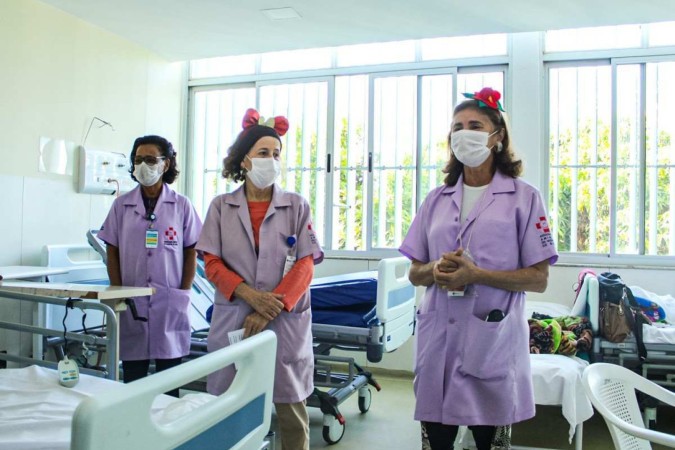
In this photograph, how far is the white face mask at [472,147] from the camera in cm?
164

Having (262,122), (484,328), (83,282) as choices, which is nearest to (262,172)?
(262,122)

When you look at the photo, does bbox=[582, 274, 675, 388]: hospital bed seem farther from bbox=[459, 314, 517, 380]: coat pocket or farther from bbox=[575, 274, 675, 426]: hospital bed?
bbox=[459, 314, 517, 380]: coat pocket

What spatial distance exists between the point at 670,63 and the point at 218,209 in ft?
11.9

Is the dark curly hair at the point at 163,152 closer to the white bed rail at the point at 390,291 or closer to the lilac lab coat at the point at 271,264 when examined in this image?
the lilac lab coat at the point at 271,264

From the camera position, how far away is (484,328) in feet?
4.92

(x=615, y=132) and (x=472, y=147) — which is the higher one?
(x=615, y=132)

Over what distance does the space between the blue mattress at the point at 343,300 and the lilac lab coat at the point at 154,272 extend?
87 cm

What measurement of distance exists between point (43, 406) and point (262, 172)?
957mm

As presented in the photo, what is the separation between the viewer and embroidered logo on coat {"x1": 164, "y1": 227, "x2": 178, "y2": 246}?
2.40 meters

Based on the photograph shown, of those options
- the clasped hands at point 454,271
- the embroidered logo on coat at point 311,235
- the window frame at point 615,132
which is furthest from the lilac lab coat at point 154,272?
the window frame at point 615,132

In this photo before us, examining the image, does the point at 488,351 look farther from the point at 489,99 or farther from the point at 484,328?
the point at 489,99

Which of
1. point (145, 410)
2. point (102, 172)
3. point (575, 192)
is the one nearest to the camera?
point (145, 410)

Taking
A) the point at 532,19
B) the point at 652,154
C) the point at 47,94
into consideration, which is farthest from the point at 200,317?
the point at 652,154

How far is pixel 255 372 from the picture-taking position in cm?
121
